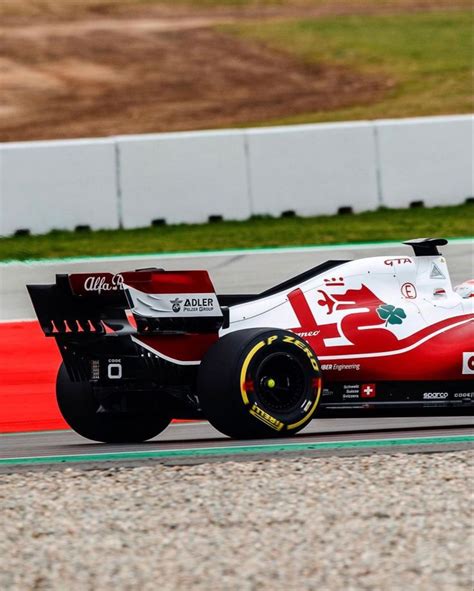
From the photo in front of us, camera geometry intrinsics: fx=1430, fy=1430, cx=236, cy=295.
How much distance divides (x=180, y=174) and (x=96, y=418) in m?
8.76

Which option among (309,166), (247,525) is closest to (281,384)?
(247,525)

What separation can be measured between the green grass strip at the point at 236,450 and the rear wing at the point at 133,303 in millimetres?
634

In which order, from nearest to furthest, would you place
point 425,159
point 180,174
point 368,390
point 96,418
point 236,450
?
point 236,450
point 368,390
point 96,418
point 180,174
point 425,159

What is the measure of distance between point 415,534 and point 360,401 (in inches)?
79.8

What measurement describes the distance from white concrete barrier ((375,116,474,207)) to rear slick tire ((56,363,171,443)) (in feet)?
30.3

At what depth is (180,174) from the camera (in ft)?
53.7

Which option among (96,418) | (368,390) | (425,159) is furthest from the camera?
(425,159)

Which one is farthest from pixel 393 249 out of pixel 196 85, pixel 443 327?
pixel 196 85

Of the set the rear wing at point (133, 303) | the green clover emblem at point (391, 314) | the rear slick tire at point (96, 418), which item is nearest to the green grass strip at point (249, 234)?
the rear slick tire at point (96, 418)

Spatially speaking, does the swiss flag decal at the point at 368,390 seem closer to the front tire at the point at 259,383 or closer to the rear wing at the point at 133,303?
the front tire at the point at 259,383

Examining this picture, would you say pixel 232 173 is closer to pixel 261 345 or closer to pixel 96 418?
pixel 96 418

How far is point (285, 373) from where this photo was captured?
7.32 metres

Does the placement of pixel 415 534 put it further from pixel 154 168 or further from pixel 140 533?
pixel 154 168

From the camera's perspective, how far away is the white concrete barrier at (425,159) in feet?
54.9
